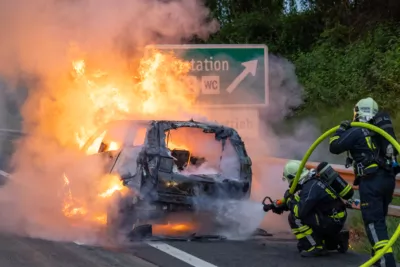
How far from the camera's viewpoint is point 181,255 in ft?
24.2

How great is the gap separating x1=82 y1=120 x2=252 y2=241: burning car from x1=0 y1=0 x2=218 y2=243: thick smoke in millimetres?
2080

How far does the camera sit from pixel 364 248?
8008 millimetres

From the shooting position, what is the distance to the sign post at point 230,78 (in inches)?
452

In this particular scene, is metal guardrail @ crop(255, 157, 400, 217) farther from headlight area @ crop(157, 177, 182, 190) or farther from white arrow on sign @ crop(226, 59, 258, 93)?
headlight area @ crop(157, 177, 182, 190)

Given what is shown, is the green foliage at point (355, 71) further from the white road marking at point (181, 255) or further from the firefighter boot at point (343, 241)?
the white road marking at point (181, 255)

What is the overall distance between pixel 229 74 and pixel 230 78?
0.07 meters

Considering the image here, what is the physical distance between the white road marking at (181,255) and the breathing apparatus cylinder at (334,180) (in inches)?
60.1

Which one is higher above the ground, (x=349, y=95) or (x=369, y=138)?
(x=349, y=95)

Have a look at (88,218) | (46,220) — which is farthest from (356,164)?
(46,220)

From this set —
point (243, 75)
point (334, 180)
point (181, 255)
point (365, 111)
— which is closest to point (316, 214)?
point (334, 180)

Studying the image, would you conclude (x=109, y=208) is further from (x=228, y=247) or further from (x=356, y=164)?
(x=356, y=164)

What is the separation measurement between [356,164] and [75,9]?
6839 millimetres

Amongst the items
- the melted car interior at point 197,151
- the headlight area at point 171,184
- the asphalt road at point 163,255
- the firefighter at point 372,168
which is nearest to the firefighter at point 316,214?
the asphalt road at point 163,255

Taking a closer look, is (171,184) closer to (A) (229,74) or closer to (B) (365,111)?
(B) (365,111)
